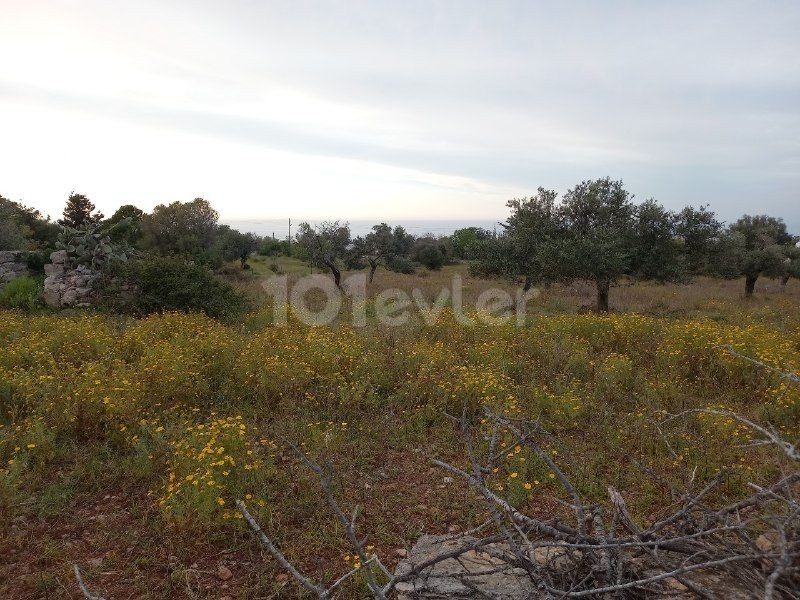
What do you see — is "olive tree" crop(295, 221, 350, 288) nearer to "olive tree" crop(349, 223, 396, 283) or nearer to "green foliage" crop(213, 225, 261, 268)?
"olive tree" crop(349, 223, 396, 283)

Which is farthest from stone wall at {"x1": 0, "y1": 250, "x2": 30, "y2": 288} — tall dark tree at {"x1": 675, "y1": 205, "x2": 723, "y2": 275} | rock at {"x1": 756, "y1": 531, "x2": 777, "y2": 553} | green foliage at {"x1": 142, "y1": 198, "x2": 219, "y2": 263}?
tall dark tree at {"x1": 675, "y1": 205, "x2": 723, "y2": 275}

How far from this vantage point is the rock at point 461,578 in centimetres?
257

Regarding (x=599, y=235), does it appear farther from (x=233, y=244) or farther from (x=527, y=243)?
(x=233, y=244)

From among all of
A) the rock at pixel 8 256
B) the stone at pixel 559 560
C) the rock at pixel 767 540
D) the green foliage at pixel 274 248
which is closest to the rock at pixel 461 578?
the stone at pixel 559 560

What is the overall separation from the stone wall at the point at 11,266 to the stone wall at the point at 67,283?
5.31ft

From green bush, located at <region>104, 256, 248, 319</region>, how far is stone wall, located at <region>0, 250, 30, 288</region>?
375cm

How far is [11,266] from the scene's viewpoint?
14805mm

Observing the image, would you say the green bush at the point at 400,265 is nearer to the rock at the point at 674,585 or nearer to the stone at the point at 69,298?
the stone at the point at 69,298

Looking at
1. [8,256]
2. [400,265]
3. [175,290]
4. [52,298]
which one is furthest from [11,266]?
[400,265]

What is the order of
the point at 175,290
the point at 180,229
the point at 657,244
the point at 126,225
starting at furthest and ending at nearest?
the point at 180,229
the point at 126,225
the point at 657,244
the point at 175,290

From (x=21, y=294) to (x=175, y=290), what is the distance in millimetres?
4368

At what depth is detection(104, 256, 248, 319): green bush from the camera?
12750 mm

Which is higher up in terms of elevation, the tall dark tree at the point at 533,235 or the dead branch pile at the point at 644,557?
the tall dark tree at the point at 533,235

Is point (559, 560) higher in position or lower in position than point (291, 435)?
higher
